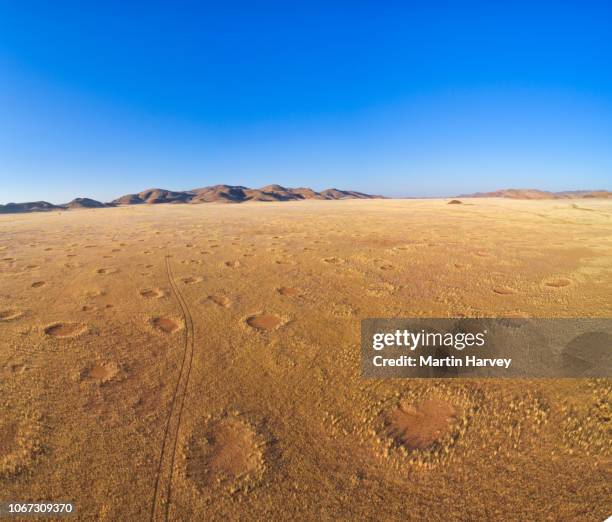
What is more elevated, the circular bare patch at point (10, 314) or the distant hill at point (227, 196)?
the distant hill at point (227, 196)

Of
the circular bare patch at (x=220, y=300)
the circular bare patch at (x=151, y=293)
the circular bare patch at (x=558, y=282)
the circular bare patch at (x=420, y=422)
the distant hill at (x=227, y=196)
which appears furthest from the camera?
the distant hill at (x=227, y=196)

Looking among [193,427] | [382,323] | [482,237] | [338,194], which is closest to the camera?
[193,427]

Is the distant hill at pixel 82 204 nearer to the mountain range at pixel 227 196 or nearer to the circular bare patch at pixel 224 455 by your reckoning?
the mountain range at pixel 227 196

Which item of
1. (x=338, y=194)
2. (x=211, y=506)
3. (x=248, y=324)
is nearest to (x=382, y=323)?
(x=248, y=324)

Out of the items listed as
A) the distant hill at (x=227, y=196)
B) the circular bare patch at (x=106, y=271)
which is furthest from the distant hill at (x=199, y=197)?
the circular bare patch at (x=106, y=271)

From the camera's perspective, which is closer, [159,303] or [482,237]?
[159,303]

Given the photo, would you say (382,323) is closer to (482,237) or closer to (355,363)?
(355,363)

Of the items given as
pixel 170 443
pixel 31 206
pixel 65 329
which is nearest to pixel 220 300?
pixel 65 329
